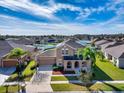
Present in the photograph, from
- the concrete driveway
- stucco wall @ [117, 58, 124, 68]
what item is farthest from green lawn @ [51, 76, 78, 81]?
stucco wall @ [117, 58, 124, 68]

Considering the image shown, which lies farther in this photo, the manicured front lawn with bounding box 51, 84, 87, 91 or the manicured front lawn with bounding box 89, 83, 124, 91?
the manicured front lawn with bounding box 51, 84, 87, 91

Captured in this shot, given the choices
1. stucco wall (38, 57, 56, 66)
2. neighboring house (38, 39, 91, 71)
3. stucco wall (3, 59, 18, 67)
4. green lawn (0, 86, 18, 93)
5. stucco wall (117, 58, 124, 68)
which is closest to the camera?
green lawn (0, 86, 18, 93)

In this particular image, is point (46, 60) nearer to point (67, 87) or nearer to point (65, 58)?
point (65, 58)

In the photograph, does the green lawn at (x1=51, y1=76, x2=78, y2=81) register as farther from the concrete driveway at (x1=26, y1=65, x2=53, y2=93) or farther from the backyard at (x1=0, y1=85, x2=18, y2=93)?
the backyard at (x1=0, y1=85, x2=18, y2=93)

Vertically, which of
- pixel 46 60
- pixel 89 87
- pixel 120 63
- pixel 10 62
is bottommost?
pixel 89 87

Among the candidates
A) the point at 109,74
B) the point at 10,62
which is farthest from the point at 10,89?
the point at 109,74

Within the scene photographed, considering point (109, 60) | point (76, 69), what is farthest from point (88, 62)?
point (109, 60)

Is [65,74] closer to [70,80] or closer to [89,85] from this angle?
[70,80]
